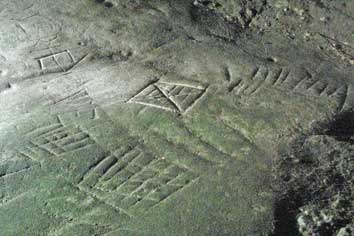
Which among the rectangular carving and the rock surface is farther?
the rectangular carving

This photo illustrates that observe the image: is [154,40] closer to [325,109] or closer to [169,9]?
[169,9]

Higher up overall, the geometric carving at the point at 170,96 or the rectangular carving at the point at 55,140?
the geometric carving at the point at 170,96

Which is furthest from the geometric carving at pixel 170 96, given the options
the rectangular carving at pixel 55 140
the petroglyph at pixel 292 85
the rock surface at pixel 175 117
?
the rectangular carving at pixel 55 140

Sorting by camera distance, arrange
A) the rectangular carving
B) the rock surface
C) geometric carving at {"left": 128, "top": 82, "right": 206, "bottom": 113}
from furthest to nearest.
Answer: geometric carving at {"left": 128, "top": 82, "right": 206, "bottom": 113}, the rectangular carving, the rock surface

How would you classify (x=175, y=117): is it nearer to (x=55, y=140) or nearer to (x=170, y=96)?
(x=170, y=96)

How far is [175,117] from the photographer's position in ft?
8.55

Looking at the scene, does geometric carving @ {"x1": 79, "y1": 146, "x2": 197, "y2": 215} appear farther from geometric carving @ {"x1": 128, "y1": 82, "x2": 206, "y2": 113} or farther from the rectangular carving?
geometric carving @ {"x1": 128, "y1": 82, "x2": 206, "y2": 113}

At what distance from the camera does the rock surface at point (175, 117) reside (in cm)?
213

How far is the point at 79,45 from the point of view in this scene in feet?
10.2

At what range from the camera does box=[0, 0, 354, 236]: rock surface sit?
213 cm

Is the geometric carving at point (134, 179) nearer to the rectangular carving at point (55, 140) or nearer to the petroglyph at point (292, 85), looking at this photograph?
the rectangular carving at point (55, 140)

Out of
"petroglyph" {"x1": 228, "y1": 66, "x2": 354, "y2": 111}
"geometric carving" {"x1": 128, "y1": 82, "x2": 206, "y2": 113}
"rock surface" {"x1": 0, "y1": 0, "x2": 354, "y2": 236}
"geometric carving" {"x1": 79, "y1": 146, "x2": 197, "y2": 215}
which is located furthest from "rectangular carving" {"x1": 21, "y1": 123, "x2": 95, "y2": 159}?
"petroglyph" {"x1": 228, "y1": 66, "x2": 354, "y2": 111}

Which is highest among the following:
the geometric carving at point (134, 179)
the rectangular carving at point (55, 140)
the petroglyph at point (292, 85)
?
the petroglyph at point (292, 85)

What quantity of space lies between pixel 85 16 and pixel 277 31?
3.54ft
